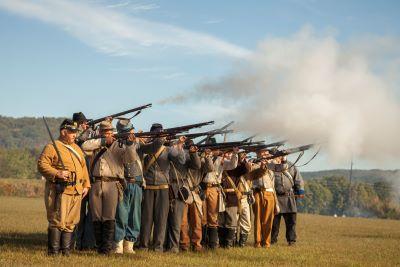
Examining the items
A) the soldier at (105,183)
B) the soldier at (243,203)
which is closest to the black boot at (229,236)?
the soldier at (243,203)

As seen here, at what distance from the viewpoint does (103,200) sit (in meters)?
11.5

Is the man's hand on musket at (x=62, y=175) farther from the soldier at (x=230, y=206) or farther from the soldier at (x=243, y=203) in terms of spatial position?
the soldier at (x=243, y=203)

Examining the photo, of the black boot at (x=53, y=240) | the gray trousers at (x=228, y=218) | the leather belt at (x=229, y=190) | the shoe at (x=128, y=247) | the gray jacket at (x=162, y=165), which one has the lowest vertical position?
the shoe at (x=128, y=247)

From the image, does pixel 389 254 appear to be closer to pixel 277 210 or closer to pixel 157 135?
pixel 277 210

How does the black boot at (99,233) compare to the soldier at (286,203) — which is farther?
the soldier at (286,203)

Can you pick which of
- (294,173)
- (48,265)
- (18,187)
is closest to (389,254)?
(294,173)

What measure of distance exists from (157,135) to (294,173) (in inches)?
259

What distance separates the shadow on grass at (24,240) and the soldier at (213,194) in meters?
3.45

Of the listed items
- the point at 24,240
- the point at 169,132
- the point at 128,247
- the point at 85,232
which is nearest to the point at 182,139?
the point at 169,132

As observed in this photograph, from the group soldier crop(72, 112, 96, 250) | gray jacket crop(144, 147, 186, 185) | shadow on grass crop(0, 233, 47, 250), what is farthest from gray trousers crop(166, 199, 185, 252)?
shadow on grass crop(0, 233, 47, 250)

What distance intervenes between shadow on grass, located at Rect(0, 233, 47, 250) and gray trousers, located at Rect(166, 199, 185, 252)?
2446 mm

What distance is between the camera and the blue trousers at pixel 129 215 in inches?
472

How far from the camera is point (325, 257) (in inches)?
547

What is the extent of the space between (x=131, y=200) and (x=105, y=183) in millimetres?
953
